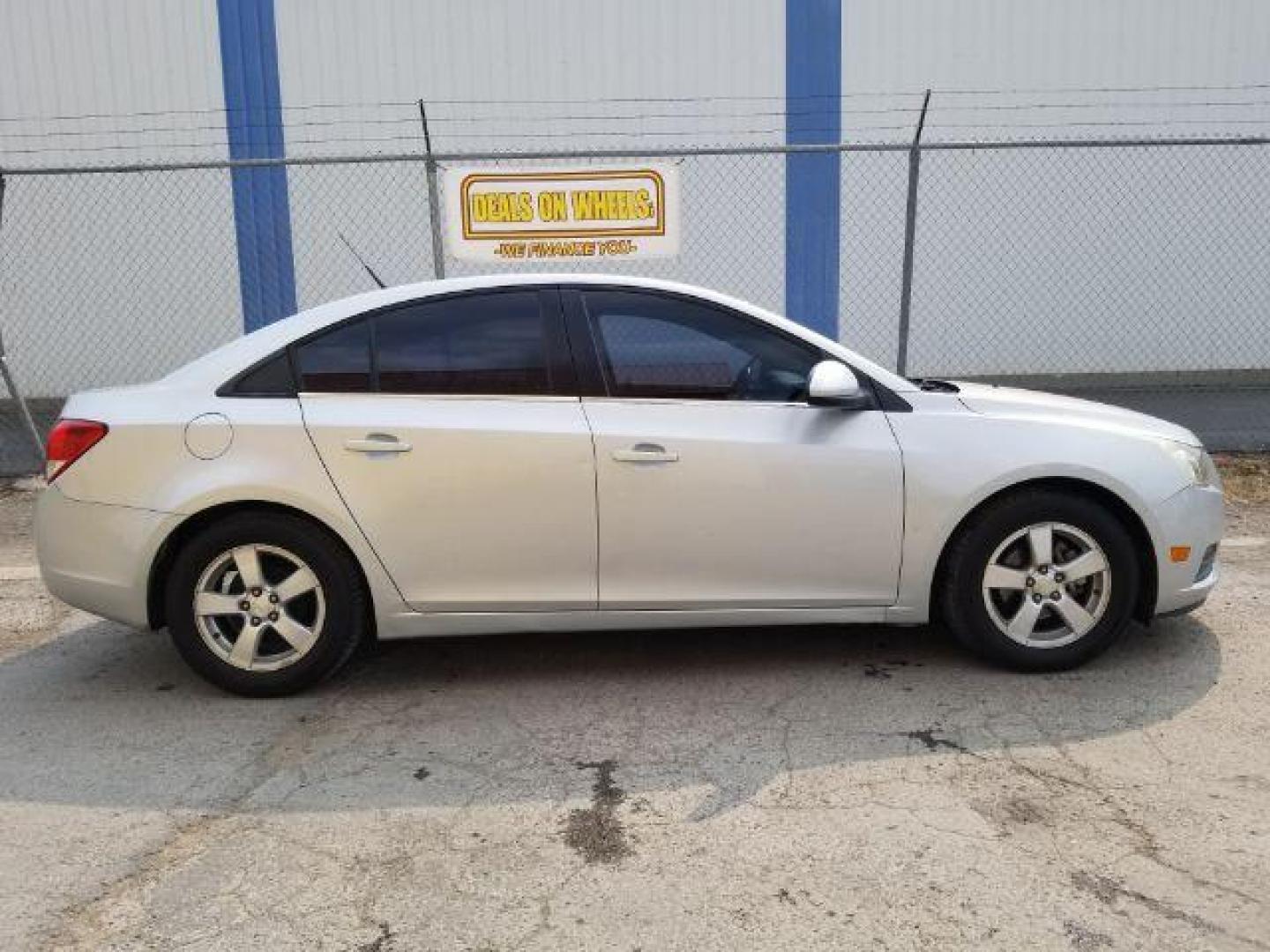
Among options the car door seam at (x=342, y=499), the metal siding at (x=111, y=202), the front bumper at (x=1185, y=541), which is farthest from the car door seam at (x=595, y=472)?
the metal siding at (x=111, y=202)

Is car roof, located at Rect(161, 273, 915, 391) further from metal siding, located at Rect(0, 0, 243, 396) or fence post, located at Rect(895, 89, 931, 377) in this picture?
metal siding, located at Rect(0, 0, 243, 396)

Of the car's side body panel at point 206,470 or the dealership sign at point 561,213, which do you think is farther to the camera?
the dealership sign at point 561,213

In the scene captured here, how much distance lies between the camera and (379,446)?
13.0 ft

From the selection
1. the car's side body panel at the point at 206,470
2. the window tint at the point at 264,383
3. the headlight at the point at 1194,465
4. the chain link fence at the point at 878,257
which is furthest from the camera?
the chain link fence at the point at 878,257

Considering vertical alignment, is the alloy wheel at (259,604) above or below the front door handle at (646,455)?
below

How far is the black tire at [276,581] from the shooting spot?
13.0 ft

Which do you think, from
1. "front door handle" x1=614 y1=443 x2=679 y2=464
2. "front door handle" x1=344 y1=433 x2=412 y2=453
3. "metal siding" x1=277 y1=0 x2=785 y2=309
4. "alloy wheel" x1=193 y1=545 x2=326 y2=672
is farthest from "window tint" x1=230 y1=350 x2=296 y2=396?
"metal siding" x1=277 y1=0 x2=785 y2=309

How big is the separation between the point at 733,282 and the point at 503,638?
7.02 metres

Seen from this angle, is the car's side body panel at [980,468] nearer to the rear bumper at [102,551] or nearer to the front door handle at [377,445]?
the front door handle at [377,445]

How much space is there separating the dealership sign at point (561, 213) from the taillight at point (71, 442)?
12.4ft

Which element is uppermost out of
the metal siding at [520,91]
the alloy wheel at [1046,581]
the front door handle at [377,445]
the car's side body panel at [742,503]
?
the metal siding at [520,91]

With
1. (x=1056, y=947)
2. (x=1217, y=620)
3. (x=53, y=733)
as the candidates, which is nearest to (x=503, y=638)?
(x=53, y=733)

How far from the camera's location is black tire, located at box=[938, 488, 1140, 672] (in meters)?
4.09

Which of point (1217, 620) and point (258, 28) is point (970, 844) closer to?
point (1217, 620)
